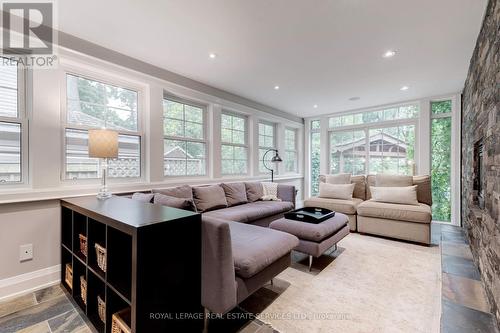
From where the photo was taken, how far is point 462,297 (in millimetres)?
2033

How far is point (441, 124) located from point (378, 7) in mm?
3830

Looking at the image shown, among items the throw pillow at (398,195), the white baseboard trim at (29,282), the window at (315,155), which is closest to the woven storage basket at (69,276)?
the white baseboard trim at (29,282)

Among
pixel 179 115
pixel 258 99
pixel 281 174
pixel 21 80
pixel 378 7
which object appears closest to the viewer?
pixel 378 7

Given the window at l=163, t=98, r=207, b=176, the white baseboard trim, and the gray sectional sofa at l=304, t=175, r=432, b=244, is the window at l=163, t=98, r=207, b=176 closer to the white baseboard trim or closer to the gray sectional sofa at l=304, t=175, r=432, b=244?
the white baseboard trim

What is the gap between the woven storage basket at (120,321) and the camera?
140 centimetres

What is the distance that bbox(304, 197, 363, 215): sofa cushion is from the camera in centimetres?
407

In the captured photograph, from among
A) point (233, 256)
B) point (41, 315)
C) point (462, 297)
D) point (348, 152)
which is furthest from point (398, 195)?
point (41, 315)

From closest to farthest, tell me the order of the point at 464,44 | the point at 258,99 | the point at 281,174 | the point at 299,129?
the point at 464,44 → the point at 258,99 → the point at 281,174 → the point at 299,129

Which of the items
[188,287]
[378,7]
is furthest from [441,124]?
[188,287]

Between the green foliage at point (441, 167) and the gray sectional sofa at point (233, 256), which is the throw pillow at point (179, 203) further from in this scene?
the green foliage at point (441, 167)

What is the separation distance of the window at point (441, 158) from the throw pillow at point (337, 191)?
185 centimetres

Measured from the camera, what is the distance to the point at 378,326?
5.57 feet

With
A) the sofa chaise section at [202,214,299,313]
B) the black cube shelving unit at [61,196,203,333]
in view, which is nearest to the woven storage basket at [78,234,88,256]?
the black cube shelving unit at [61,196,203,333]

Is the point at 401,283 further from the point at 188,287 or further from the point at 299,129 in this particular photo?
the point at 299,129
